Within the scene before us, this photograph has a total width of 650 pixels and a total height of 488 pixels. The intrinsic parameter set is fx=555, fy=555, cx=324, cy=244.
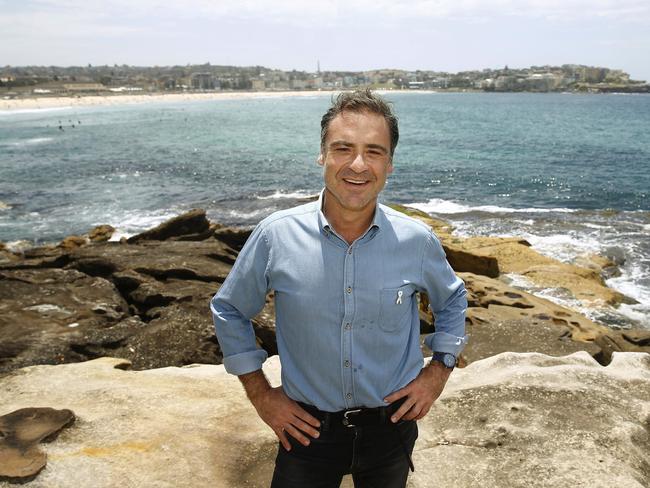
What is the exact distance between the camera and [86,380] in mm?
5262

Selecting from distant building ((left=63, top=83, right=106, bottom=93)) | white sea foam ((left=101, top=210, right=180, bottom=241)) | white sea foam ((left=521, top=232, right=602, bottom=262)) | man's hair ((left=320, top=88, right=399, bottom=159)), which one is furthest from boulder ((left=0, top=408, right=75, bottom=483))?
distant building ((left=63, top=83, right=106, bottom=93))

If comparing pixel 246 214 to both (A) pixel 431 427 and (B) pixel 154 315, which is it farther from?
(A) pixel 431 427

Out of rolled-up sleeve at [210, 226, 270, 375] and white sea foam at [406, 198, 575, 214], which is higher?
rolled-up sleeve at [210, 226, 270, 375]

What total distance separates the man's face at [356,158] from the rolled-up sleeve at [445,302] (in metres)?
0.45

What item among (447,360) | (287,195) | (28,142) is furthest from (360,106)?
(28,142)

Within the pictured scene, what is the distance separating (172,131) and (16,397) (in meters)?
69.9

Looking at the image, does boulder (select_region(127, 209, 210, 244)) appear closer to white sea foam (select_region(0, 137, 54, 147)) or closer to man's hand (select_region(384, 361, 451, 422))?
man's hand (select_region(384, 361, 451, 422))

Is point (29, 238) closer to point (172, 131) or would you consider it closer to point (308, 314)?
point (308, 314)

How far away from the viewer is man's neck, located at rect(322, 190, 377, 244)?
108 inches

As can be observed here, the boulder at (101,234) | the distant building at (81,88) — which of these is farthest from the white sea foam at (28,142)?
the distant building at (81,88)

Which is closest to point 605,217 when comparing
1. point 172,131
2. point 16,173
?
point 16,173

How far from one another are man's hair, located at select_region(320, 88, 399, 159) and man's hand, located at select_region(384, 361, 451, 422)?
1251 mm

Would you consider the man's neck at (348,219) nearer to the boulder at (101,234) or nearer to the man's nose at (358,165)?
the man's nose at (358,165)

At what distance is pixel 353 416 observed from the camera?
2830 millimetres
